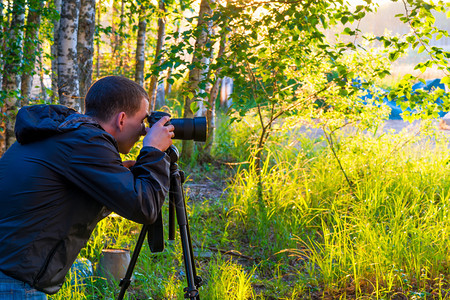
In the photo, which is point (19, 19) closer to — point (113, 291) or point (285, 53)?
point (285, 53)

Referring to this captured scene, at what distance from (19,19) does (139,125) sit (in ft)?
13.2

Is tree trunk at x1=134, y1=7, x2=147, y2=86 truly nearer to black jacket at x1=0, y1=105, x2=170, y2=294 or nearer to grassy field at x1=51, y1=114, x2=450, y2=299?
grassy field at x1=51, y1=114, x2=450, y2=299

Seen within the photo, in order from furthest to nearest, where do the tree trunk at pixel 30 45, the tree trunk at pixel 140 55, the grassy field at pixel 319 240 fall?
the tree trunk at pixel 140 55, the tree trunk at pixel 30 45, the grassy field at pixel 319 240

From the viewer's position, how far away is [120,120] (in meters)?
1.69

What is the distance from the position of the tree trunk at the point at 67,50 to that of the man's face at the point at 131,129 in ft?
8.64

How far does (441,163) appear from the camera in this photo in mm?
5023

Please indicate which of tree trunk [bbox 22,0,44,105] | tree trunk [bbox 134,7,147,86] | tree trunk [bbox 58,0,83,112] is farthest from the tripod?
tree trunk [bbox 134,7,147,86]

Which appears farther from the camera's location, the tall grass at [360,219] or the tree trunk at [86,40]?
the tree trunk at [86,40]

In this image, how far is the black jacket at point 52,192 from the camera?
147 cm

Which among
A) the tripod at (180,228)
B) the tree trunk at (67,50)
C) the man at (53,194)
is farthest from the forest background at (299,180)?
the man at (53,194)

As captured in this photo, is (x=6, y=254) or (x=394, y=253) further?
(x=394, y=253)

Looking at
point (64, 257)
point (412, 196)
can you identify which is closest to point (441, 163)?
point (412, 196)

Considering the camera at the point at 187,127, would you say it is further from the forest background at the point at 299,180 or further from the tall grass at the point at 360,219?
the tall grass at the point at 360,219

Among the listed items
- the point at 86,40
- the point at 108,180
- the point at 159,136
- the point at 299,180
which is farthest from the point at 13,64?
the point at 108,180
